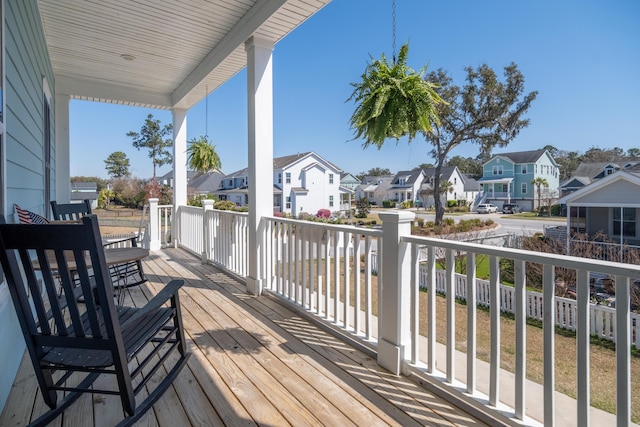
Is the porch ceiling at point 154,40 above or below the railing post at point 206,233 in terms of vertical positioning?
above

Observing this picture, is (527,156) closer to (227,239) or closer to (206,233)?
(227,239)

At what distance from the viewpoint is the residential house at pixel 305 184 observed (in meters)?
18.9

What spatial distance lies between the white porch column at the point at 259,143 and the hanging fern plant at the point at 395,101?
6.63 feet

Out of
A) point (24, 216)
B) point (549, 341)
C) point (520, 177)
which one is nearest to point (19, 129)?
point (24, 216)

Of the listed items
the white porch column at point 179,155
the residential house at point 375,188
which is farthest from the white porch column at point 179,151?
the residential house at point 375,188

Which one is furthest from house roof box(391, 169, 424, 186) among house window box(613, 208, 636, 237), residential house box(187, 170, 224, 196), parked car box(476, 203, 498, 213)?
residential house box(187, 170, 224, 196)

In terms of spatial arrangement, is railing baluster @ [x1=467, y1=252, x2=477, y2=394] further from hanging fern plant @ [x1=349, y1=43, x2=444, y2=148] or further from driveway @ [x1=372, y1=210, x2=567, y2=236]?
driveway @ [x1=372, y1=210, x2=567, y2=236]

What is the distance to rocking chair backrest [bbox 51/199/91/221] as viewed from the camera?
4.07 meters

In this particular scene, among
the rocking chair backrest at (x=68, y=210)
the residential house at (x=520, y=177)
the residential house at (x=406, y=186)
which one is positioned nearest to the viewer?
the rocking chair backrest at (x=68, y=210)

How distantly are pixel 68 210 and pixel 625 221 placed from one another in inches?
225

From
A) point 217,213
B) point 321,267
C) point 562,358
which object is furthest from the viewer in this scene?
point 217,213

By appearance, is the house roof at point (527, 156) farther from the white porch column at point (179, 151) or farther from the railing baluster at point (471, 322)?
the white porch column at point (179, 151)

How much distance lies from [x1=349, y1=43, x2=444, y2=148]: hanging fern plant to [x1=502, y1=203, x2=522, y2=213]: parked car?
225 inches

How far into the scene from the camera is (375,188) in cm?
1510
